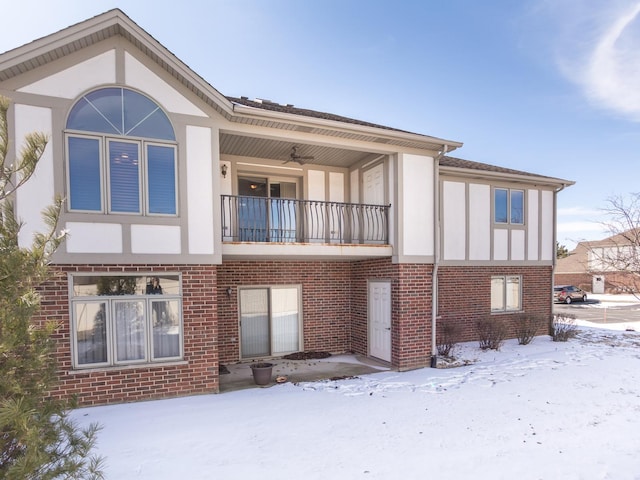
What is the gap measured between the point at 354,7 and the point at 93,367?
1119cm

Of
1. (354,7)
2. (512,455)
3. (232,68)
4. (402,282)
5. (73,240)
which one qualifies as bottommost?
(512,455)

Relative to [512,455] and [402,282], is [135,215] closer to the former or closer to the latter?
[402,282]

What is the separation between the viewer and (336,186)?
32.9ft

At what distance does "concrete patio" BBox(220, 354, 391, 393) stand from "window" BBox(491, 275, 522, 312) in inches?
206

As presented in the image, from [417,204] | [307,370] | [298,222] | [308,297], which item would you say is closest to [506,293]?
[417,204]

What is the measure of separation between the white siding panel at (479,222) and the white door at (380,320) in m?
3.80

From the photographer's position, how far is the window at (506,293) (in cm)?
1162

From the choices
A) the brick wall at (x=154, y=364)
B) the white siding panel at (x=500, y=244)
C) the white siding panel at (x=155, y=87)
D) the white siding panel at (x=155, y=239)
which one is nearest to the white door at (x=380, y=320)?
the brick wall at (x=154, y=364)

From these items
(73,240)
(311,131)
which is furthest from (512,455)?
(73,240)

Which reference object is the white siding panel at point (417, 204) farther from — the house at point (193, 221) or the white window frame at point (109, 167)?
the white window frame at point (109, 167)

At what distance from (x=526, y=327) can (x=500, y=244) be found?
8.96 feet

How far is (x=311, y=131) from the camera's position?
24.8ft

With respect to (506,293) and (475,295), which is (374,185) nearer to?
(475,295)

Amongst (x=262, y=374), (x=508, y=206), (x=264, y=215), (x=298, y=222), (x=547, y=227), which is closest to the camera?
(x=262, y=374)
